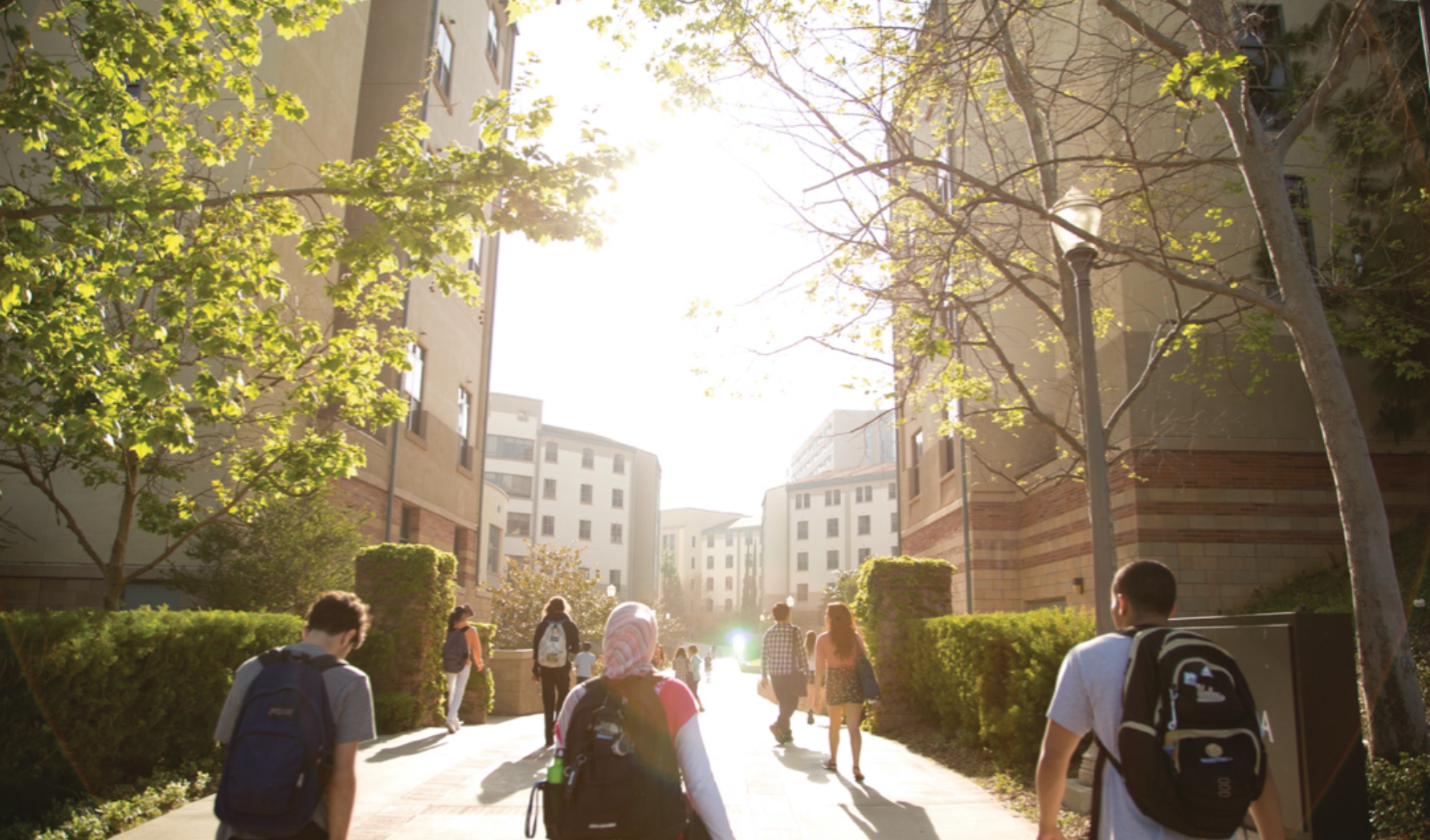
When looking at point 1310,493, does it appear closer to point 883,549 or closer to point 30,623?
point 30,623

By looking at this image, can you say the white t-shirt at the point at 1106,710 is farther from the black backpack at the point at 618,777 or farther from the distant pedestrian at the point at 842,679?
the distant pedestrian at the point at 842,679

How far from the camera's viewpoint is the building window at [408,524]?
20047 mm

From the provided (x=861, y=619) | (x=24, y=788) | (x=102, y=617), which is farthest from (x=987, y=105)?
(x=24, y=788)

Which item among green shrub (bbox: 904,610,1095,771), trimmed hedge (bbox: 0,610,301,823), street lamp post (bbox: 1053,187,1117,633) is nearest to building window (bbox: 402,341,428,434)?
trimmed hedge (bbox: 0,610,301,823)

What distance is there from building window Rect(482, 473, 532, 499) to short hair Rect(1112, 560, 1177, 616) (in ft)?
224

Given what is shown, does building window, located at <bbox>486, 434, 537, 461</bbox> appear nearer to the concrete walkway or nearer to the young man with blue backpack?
the concrete walkway

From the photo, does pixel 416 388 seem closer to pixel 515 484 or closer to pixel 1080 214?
pixel 1080 214

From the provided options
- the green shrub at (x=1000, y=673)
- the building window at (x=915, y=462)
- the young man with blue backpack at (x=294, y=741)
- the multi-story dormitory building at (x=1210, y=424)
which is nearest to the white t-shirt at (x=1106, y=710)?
the young man with blue backpack at (x=294, y=741)

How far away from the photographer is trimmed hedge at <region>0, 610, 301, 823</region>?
20.1 ft

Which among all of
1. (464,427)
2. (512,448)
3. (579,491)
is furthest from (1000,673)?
(579,491)

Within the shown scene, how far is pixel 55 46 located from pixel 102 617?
1189cm

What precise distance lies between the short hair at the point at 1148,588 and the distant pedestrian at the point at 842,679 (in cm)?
588

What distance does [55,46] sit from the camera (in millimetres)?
14469

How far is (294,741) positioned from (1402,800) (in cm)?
662
